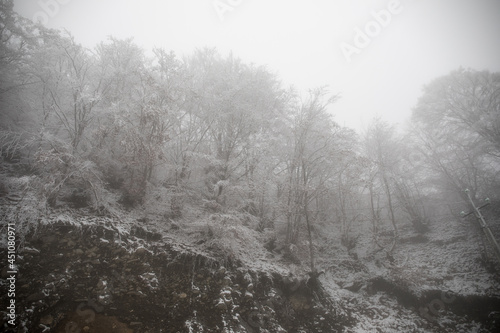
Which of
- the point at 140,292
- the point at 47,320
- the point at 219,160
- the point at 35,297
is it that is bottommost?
the point at 47,320

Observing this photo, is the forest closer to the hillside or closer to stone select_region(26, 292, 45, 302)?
the hillside

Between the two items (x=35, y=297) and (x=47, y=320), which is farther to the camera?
(x=35, y=297)

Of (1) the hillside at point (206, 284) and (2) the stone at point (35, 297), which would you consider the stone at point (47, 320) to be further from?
(2) the stone at point (35, 297)

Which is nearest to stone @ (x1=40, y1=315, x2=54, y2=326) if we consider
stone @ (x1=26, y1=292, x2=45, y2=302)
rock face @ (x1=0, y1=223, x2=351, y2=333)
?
rock face @ (x1=0, y1=223, x2=351, y2=333)

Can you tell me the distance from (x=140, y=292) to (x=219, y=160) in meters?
5.52

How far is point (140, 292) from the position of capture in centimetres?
652

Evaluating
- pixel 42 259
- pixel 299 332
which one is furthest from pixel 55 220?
pixel 299 332

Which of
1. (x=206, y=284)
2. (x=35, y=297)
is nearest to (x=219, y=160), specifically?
(x=206, y=284)

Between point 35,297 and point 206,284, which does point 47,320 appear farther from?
point 206,284

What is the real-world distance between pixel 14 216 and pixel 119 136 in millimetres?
4255

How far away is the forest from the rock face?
8.2 inches

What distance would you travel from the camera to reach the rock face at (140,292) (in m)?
5.47

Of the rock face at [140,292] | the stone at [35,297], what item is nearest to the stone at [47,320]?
the rock face at [140,292]

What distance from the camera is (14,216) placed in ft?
21.2
